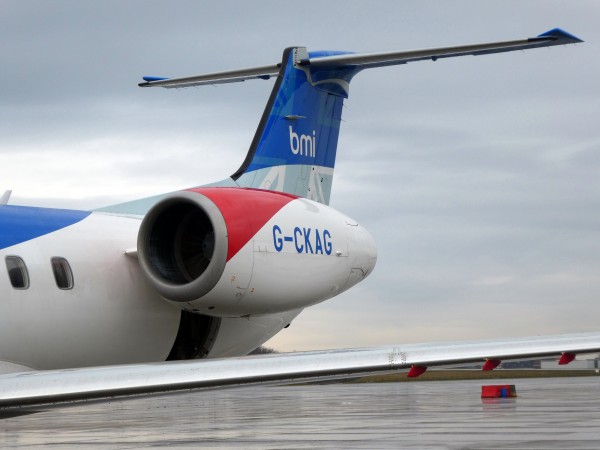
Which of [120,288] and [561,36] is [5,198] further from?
[561,36]

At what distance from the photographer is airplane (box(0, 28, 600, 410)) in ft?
25.3

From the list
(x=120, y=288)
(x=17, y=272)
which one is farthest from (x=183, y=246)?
(x=17, y=272)

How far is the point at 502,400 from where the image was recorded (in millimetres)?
20125

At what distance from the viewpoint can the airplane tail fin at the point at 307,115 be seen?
13.6 m

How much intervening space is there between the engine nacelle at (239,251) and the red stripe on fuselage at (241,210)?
0.4 inches

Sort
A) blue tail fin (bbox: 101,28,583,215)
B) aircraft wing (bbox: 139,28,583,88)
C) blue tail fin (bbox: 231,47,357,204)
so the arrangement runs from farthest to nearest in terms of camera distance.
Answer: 1. blue tail fin (bbox: 231,47,357,204)
2. blue tail fin (bbox: 101,28,583,215)
3. aircraft wing (bbox: 139,28,583,88)

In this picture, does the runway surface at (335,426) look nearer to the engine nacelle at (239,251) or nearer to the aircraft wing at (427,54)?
the engine nacelle at (239,251)

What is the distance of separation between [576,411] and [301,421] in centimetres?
413

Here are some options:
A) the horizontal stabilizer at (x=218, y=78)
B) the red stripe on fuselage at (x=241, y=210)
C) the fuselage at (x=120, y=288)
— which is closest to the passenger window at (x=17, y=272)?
the fuselage at (x=120, y=288)

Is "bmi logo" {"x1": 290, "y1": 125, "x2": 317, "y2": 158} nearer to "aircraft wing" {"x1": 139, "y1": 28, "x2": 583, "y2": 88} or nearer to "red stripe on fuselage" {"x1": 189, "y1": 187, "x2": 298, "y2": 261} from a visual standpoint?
"aircraft wing" {"x1": 139, "y1": 28, "x2": 583, "y2": 88}

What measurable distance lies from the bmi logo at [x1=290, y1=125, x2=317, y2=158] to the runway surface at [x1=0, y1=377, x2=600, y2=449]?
3.71 metres

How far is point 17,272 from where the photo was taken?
32.7ft

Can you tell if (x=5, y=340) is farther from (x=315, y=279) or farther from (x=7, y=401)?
(x=315, y=279)

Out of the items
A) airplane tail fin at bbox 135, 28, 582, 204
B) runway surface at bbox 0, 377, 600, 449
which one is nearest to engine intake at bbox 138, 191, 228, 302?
runway surface at bbox 0, 377, 600, 449
